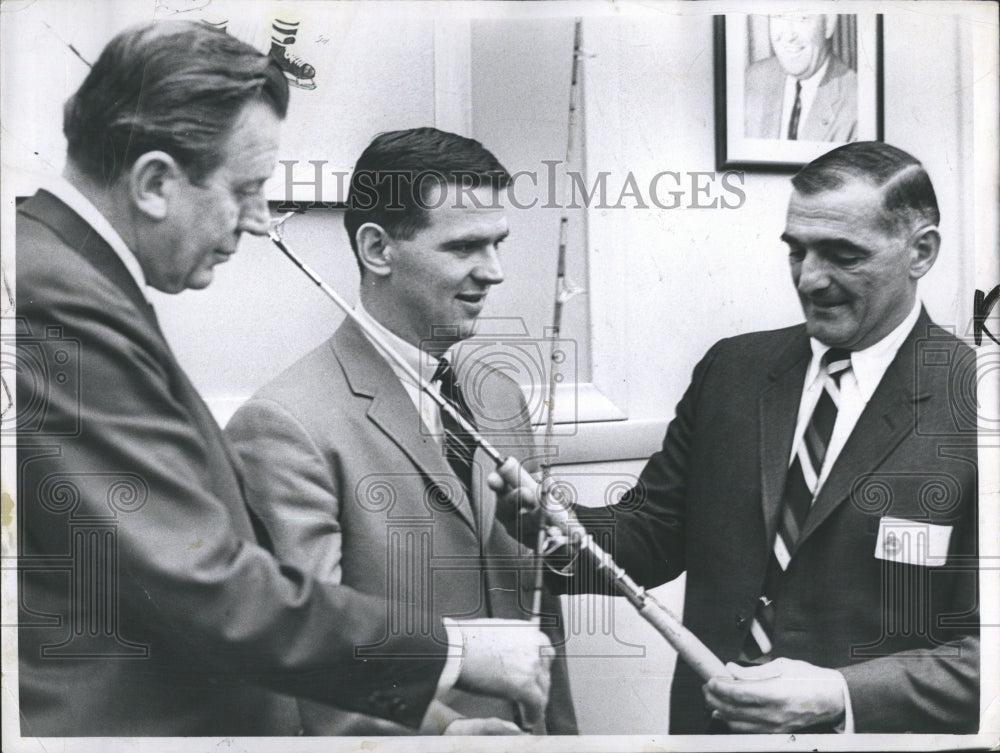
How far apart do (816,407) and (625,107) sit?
2.62ft

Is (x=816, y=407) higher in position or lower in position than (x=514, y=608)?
higher

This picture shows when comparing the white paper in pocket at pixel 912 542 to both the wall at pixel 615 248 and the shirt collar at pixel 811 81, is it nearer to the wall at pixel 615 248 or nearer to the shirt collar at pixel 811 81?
the wall at pixel 615 248

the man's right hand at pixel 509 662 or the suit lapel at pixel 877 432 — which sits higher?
the suit lapel at pixel 877 432

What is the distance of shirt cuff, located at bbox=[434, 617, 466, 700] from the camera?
8.95ft

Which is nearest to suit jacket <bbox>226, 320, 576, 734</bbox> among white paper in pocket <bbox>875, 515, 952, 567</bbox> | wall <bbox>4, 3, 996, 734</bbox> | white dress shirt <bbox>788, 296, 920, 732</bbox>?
wall <bbox>4, 3, 996, 734</bbox>

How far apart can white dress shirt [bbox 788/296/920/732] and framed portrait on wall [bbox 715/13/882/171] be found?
0.43 meters

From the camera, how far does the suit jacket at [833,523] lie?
9.09 ft

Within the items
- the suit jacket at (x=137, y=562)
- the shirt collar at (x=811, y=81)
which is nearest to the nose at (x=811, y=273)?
the shirt collar at (x=811, y=81)

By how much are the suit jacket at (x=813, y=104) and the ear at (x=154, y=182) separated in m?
1.27

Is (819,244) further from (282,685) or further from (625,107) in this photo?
(282,685)

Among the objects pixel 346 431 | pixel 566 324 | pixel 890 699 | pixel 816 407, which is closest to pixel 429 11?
pixel 566 324

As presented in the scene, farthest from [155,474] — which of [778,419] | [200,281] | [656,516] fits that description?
[778,419]

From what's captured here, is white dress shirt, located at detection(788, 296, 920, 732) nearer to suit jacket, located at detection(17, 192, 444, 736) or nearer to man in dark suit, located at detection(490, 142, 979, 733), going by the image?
man in dark suit, located at detection(490, 142, 979, 733)

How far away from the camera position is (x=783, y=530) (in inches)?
109
